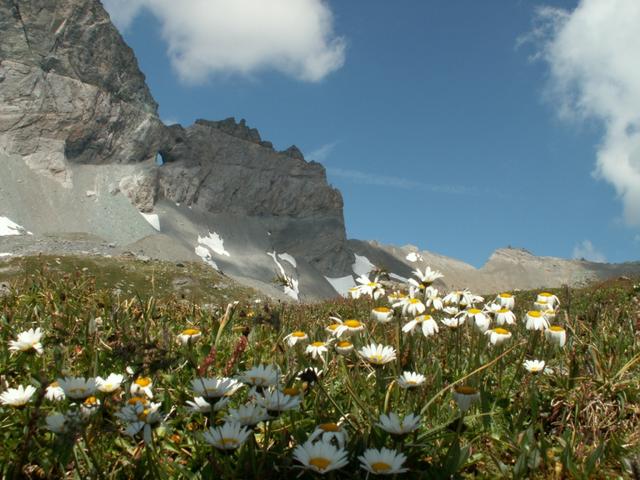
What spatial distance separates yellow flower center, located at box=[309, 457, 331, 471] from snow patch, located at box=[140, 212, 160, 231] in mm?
126214

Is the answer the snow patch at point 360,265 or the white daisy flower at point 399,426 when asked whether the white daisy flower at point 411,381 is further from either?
the snow patch at point 360,265

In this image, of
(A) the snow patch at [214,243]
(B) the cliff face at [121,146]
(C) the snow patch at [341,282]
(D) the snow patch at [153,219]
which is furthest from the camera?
(C) the snow patch at [341,282]

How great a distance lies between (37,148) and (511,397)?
131301 mm

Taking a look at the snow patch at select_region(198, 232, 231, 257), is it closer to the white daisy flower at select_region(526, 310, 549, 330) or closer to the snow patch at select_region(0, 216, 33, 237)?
the snow patch at select_region(0, 216, 33, 237)

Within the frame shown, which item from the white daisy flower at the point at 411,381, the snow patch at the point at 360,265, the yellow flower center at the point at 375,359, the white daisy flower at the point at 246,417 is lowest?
the white daisy flower at the point at 246,417

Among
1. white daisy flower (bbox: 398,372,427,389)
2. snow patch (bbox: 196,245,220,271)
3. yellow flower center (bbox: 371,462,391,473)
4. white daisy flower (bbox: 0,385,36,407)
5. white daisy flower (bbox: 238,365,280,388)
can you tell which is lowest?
white daisy flower (bbox: 0,385,36,407)

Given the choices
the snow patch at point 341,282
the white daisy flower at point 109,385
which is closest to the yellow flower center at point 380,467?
the white daisy flower at point 109,385

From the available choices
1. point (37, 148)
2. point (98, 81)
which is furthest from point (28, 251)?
point (98, 81)

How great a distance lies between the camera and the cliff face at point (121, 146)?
11800 cm

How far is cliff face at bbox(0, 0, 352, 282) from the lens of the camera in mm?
118000

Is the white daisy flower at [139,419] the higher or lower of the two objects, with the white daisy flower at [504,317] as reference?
lower

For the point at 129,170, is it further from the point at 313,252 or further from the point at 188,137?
the point at 313,252

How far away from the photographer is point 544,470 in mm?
2891

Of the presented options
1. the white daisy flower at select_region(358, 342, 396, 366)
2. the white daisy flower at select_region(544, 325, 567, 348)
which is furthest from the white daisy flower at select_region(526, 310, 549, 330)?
the white daisy flower at select_region(358, 342, 396, 366)
